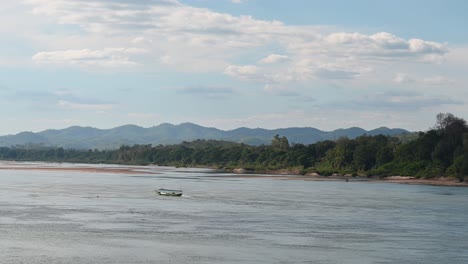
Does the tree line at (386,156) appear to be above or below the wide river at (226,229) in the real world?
above

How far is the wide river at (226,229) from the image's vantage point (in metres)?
35.6

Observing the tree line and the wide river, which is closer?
the wide river

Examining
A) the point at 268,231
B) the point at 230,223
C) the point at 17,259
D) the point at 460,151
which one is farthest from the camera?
the point at 460,151

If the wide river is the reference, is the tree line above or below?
above

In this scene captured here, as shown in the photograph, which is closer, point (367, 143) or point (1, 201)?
point (1, 201)

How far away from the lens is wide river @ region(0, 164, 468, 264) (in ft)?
117

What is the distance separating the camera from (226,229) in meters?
45.0

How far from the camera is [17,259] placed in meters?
33.0

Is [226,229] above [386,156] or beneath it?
beneath

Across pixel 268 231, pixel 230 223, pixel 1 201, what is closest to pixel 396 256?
pixel 268 231

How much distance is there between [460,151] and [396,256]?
85419 millimetres

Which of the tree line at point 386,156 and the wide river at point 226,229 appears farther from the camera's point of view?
the tree line at point 386,156

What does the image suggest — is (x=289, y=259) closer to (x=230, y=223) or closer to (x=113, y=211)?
(x=230, y=223)

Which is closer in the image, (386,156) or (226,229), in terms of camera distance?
(226,229)
